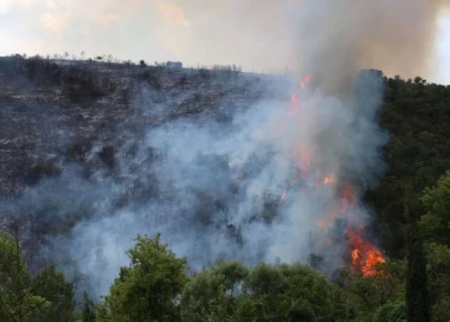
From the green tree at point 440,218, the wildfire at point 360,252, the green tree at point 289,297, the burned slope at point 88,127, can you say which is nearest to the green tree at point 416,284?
the green tree at point 440,218

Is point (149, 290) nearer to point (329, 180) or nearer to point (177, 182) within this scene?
point (329, 180)

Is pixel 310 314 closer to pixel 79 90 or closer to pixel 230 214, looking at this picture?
pixel 230 214

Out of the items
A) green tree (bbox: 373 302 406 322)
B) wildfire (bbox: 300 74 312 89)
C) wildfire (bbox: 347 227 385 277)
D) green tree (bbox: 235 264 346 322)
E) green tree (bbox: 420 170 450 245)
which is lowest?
green tree (bbox: 373 302 406 322)

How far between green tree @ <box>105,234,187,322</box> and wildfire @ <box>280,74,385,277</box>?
68.4ft

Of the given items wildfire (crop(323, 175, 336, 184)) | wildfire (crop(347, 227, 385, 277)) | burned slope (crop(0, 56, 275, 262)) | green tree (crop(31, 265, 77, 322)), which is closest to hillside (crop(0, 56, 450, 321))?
burned slope (crop(0, 56, 275, 262))

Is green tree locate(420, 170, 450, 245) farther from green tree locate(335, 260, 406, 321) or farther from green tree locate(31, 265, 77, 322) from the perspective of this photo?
green tree locate(31, 265, 77, 322)

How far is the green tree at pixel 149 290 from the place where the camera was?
57.0 feet

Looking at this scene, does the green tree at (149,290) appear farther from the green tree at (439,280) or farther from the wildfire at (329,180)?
the wildfire at (329,180)

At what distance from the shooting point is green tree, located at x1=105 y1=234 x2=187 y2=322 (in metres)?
17.4

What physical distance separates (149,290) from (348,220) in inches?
1183

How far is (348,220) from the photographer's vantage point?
44.2 metres

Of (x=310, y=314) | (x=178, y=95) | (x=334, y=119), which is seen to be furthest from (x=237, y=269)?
(x=178, y=95)

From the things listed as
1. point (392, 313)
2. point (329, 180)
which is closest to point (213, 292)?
point (392, 313)

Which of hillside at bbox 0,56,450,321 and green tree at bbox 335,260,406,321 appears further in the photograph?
green tree at bbox 335,260,406,321
